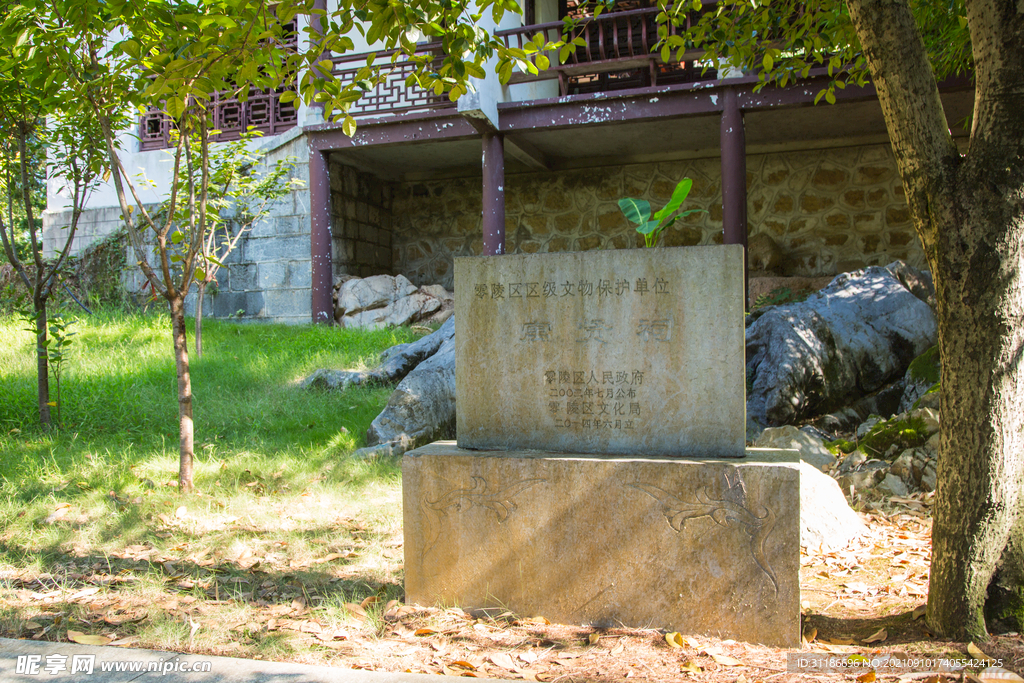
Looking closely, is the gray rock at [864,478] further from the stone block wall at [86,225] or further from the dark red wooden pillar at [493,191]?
the stone block wall at [86,225]

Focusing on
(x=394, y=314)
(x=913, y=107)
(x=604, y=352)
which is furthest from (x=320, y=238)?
(x=913, y=107)

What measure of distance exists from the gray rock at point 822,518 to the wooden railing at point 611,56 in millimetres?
4618

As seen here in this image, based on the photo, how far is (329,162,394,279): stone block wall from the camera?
9.80 meters

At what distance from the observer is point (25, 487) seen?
156 inches

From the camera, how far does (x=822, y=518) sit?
3377mm

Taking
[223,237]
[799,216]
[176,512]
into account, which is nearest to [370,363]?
[176,512]

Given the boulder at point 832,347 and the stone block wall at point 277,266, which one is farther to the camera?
the stone block wall at point 277,266

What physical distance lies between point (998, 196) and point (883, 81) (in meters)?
0.55

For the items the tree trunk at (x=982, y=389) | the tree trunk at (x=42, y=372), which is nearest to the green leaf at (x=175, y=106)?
the tree trunk at (x=982, y=389)

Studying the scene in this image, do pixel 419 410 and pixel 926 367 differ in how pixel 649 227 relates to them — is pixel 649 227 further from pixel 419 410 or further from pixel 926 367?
pixel 926 367

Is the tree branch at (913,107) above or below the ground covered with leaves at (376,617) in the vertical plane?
above

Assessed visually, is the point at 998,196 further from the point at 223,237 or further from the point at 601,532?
the point at 223,237

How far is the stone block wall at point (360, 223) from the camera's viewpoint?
9.80 metres

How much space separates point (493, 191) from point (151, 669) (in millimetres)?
7116
